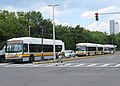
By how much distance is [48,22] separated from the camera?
106750 millimetres

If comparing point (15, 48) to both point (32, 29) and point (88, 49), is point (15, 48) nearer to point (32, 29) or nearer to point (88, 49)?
point (88, 49)

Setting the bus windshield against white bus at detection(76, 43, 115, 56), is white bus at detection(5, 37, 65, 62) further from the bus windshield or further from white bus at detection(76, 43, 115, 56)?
white bus at detection(76, 43, 115, 56)

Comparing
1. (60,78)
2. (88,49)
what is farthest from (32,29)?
(60,78)

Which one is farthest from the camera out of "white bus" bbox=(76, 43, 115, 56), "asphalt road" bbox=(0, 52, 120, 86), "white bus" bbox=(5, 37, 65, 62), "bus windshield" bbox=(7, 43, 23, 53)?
"white bus" bbox=(76, 43, 115, 56)

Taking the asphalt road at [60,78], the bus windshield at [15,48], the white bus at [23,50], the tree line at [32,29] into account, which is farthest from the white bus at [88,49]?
the asphalt road at [60,78]

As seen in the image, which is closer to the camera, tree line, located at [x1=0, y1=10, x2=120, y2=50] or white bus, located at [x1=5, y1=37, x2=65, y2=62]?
white bus, located at [x1=5, y1=37, x2=65, y2=62]

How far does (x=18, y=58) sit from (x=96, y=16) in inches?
406

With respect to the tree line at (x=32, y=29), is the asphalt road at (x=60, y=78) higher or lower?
lower

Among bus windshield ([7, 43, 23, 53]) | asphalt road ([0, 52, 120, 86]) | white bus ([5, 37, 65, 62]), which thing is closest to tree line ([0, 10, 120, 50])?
white bus ([5, 37, 65, 62])

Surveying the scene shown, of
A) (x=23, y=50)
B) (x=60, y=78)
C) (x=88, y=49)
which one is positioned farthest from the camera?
(x=88, y=49)

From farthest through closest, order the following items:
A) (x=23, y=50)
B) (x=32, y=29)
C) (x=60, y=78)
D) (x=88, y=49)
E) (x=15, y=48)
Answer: (x=32, y=29) → (x=88, y=49) → (x=15, y=48) → (x=23, y=50) → (x=60, y=78)

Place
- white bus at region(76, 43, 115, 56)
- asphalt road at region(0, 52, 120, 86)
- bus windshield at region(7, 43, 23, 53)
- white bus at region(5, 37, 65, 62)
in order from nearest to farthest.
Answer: asphalt road at region(0, 52, 120, 86)
white bus at region(5, 37, 65, 62)
bus windshield at region(7, 43, 23, 53)
white bus at region(76, 43, 115, 56)

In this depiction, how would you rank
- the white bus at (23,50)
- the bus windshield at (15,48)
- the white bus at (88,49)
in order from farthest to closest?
1. the white bus at (88,49)
2. the bus windshield at (15,48)
3. the white bus at (23,50)

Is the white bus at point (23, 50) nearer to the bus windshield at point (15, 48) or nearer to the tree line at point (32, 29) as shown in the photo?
the bus windshield at point (15, 48)
